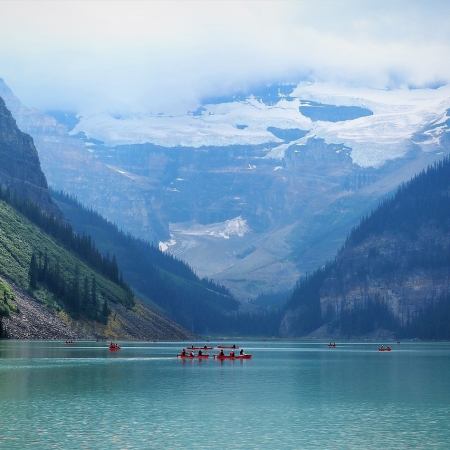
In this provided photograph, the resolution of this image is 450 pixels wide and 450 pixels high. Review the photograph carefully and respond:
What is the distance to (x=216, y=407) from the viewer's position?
96250 millimetres

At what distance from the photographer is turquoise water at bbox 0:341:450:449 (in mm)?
76812

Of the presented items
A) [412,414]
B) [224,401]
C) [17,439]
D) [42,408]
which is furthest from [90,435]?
[412,414]

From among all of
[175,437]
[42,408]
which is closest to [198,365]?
[42,408]

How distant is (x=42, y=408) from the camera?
300 feet

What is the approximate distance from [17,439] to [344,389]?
52.3 meters

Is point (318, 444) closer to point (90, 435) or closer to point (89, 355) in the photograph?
point (90, 435)

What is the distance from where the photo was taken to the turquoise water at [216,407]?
76.8m

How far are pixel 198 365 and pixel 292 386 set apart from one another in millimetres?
49303

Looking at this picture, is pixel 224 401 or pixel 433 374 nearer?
pixel 224 401

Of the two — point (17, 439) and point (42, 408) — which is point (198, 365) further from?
point (17, 439)

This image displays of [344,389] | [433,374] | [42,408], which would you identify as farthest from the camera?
A: [433,374]

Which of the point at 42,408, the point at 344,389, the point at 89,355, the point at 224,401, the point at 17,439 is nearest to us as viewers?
the point at 17,439

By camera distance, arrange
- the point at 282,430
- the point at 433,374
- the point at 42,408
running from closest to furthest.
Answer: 1. the point at 282,430
2. the point at 42,408
3. the point at 433,374

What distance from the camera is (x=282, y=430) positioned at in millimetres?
81812
